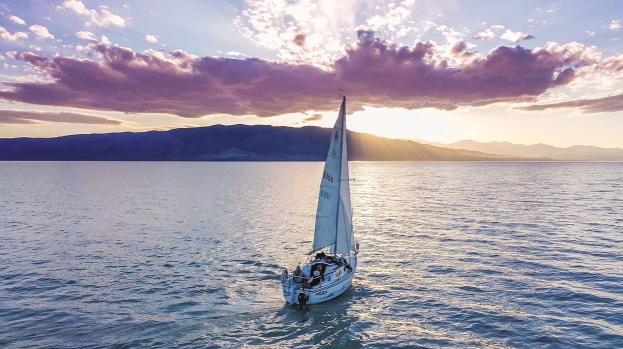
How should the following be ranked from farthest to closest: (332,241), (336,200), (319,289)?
1. (332,241)
2. (336,200)
3. (319,289)

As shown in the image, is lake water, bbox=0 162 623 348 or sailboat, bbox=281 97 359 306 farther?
sailboat, bbox=281 97 359 306

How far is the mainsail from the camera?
112ft

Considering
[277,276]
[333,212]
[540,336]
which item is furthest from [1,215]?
[540,336]

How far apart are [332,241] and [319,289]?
5.92 meters

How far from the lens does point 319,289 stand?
31.4 m

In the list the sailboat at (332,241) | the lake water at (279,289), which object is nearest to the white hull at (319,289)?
the sailboat at (332,241)

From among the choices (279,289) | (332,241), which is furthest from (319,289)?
(332,241)

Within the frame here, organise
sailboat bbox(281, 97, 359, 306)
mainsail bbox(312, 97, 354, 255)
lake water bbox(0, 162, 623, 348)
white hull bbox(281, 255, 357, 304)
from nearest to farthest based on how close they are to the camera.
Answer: lake water bbox(0, 162, 623, 348) → white hull bbox(281, 255, 357, 304) → sailboat bbox(281, 97, 359, 306) → mainsail bbox(312, 97, 354, 255)

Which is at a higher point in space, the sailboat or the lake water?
the sailboat

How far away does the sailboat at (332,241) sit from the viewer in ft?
103

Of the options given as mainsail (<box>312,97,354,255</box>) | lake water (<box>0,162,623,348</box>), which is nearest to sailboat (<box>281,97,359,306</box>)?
mainsail (<box>312,97,354,255</box>)

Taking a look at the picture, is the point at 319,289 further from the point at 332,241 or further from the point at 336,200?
the point at 336,200

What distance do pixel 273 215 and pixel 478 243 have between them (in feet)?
134

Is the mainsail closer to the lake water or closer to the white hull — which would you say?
the white hull
